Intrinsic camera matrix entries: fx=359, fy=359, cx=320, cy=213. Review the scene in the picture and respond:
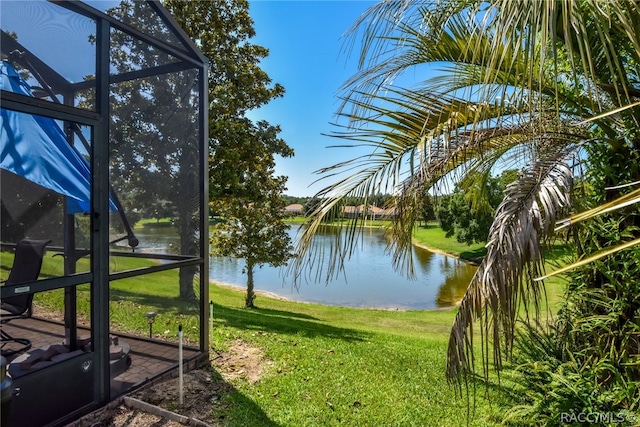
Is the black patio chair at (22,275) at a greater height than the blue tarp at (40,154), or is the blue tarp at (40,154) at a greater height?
the blue tarp at (40,154)

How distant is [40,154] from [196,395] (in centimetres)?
219

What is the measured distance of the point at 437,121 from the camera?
2406mm

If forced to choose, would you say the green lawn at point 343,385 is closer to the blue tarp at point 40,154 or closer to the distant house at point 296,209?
the distant house at point 296,209

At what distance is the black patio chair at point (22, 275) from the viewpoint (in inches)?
87.7

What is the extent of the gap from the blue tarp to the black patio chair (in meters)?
0.34

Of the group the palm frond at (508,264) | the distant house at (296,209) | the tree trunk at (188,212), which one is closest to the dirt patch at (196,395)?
the tree trunk at (188,212)

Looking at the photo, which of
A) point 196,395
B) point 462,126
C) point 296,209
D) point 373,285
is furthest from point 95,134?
point 373,285

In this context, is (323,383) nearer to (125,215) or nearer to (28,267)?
(125,215)

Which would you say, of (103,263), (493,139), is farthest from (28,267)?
(493,139)

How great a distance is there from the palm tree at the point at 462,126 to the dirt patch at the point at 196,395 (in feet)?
5.04

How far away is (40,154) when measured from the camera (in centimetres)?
238

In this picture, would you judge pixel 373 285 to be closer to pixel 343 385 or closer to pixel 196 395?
pixel 343 385

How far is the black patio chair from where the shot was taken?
2.23 m

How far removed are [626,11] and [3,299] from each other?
146 inches
